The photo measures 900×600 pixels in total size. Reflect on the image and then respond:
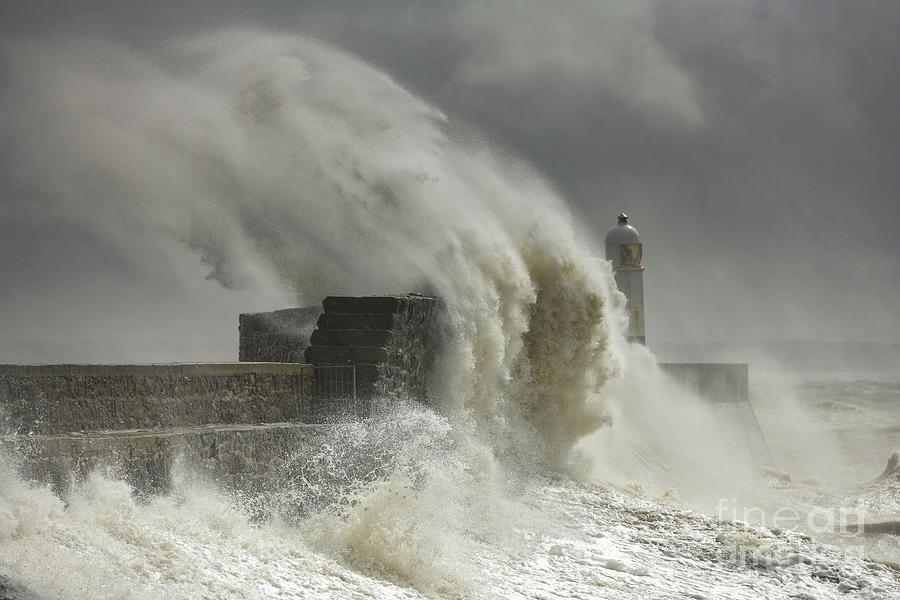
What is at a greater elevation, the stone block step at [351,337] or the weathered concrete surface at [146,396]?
the stone block step at [351,337]

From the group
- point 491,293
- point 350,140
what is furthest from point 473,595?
point 350,140

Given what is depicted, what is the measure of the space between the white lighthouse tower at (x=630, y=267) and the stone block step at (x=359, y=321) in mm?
16547

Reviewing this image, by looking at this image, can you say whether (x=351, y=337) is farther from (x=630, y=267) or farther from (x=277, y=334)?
(x=630, y=267)

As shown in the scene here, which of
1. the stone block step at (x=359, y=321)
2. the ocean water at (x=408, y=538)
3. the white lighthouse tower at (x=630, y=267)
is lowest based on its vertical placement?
the ocean water at (x=408, y=538)

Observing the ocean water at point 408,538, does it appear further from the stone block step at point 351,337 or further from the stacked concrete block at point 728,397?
the stacked concrete block at point 728,397

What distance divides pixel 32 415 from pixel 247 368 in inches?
81.6

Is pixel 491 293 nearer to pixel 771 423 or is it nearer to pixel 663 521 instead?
pixel 663 521

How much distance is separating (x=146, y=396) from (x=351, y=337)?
2.47 m

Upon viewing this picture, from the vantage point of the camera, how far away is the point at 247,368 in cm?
827

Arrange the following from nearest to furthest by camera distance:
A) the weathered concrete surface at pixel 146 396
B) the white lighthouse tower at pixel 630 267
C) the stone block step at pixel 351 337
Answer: the weathered concrete surface at pixel 146 396 → the stone block step at pixel 351 337 → the white lighthouse tower at pixel 630 267

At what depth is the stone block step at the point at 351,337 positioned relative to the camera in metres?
9.28

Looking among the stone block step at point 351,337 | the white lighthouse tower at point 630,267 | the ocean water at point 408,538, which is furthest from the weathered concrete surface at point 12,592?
the white lighthouse tower at point 630,267

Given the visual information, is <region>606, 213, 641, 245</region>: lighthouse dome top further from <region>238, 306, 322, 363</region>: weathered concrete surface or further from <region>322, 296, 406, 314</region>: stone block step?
<region>322, 296, 406, 314</region>: stone block step

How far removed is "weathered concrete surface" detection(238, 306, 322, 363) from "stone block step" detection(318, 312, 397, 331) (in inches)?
49.3
